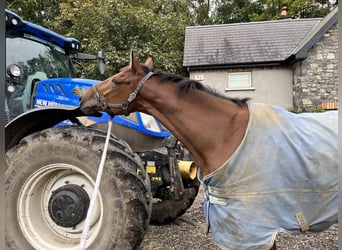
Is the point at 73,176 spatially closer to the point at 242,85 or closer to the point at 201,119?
the point at 201,119

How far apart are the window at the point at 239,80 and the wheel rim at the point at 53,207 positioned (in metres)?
11.1

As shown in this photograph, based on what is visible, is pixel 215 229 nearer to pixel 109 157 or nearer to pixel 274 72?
pixel 109 157

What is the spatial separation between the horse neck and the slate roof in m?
11.0

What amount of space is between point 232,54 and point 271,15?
921 cm

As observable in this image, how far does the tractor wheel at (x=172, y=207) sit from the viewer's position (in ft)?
12.6

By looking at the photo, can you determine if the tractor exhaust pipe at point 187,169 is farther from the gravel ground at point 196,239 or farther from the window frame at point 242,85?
the window frame at point 242,85

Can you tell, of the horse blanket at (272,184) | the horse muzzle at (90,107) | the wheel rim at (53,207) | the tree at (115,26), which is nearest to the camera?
the horse blanket at (272,184)

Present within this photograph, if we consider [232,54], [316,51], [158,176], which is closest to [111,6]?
[232,54]

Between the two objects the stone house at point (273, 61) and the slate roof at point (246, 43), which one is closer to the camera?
the stone house at point (273, 61)

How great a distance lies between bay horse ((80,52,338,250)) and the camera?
6.64 feet

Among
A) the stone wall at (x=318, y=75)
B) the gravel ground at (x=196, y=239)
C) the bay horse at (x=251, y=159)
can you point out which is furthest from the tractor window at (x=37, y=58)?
the stone wall at (x=318, y=75)

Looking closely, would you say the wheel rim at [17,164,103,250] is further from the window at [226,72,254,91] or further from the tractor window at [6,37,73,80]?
the window at [226,72,254,91]

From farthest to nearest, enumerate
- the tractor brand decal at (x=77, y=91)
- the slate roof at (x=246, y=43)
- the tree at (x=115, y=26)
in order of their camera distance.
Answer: the slate roof at (x=246, y=43) < the tree at (x=115, y=26) < the tractor brand decal at (x=77, y=91)

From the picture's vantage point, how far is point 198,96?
2.29m
